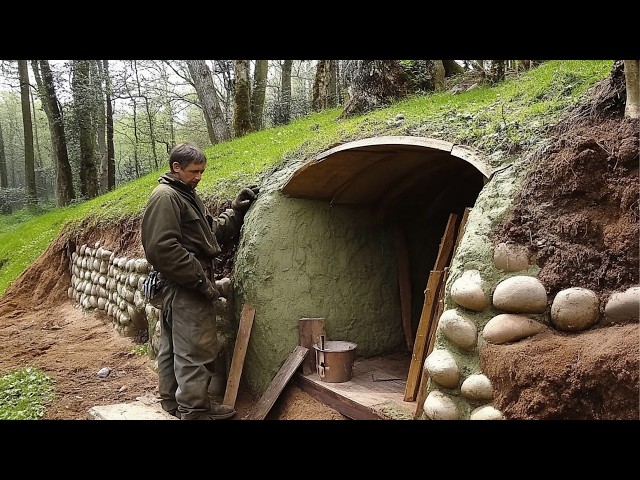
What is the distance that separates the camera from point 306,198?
17.2 feet

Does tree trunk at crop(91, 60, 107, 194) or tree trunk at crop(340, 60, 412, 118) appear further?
tree trunk at crop(91, 60, 107, 194)

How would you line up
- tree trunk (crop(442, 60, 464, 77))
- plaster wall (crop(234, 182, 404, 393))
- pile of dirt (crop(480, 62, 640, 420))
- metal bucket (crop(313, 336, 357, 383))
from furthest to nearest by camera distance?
tree trunk (crop(442, 60, 464, 77)), plaster wall (crop(234, 182, 404, 393)), metal bucket (crop(313, 336, 357, 383)), pile of dirt (crop(480, 62, 640, 420))

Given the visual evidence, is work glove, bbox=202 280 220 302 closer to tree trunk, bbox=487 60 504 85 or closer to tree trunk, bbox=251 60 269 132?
tree trunk, bbox=487 60 504 85

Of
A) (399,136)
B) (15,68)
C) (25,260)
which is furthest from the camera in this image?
(15,68)

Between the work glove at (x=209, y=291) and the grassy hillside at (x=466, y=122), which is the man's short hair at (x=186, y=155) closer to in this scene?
the work glove at (x=209, y=291)

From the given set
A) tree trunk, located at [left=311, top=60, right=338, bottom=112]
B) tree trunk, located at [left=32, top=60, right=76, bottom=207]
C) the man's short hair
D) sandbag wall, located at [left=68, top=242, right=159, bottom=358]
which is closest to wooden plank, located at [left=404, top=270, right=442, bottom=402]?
the man's short hair

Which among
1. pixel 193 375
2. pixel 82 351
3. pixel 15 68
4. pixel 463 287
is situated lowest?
pixel 82 351

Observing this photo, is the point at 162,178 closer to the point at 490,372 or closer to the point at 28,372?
the point at 490,372

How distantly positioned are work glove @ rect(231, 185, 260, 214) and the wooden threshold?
1769 millimetres

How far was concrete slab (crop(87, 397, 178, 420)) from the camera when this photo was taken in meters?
4.44

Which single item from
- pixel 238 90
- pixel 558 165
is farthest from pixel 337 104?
pixel 558 165

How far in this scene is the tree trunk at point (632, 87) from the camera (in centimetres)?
293

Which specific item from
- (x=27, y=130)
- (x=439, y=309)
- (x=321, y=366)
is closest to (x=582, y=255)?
(x=439, y=309)

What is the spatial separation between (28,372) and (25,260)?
569 cm
